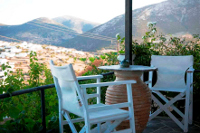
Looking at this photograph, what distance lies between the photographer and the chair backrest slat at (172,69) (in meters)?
3.26

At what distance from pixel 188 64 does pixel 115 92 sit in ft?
4.65

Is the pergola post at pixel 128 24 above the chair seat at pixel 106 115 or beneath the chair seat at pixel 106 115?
above

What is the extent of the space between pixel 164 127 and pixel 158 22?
377 centimetres

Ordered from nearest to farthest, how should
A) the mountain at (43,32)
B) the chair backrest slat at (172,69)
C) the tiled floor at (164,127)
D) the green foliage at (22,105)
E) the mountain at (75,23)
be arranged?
the green foliage at (22,105) → the tiled floor at (164,127) → the chair backrest slat at (172,69) → the mountain at (43,32) → the mountain at (75,23)

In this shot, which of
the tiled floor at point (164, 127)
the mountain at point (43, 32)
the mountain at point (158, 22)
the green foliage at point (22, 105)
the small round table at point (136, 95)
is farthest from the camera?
the mountain at point (158, 22)

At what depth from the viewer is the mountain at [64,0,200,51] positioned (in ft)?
19.0

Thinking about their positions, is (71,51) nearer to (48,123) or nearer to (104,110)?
(48,123)

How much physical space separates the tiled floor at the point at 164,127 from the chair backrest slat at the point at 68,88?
1341 millimetres

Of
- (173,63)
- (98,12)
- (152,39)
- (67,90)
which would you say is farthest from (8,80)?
(98,12)

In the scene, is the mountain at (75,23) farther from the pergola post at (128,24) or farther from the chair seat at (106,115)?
the chair seat at (106,115)

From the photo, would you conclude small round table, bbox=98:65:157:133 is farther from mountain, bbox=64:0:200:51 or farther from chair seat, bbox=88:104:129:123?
mountain, bbox=64:0:200:51

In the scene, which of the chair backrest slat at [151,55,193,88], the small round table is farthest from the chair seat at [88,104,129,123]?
the chair backrest slat at [151,55,193,88]

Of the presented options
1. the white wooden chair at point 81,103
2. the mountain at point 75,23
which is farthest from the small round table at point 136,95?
the mountain at point 75,23

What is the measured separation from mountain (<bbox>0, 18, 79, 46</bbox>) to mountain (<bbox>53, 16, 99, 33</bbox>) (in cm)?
22
